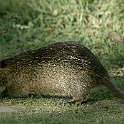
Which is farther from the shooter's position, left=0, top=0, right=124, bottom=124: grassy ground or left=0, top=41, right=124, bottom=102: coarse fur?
left=0, top=0, right=124, bottom=124: grassy ground

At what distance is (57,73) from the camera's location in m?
7.12

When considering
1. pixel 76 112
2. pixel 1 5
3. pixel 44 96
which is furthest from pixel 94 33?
pixel 76 112

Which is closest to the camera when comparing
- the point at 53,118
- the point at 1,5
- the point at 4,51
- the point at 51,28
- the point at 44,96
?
the point at 53,118

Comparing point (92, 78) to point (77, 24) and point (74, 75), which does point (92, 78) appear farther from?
point (77, 24)

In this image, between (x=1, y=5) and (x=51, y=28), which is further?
(x=1, y=5)

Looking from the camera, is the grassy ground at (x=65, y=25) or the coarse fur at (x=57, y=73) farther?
the grassy ground at (x=65, y=25)

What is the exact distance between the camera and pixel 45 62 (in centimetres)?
722

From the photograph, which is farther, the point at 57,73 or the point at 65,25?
the point at 65,25

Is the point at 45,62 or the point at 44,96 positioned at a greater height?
the point at 45,62

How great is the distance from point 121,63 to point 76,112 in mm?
2820

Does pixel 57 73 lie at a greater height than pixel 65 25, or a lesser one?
greater

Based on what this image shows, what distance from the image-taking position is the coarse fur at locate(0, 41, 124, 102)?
7039mm

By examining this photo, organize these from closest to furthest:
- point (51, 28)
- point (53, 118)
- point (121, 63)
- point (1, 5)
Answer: point (53, 118) < point (121, 63) < point (51, 28) < point (1, 5)

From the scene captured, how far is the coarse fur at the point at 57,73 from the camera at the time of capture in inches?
277
